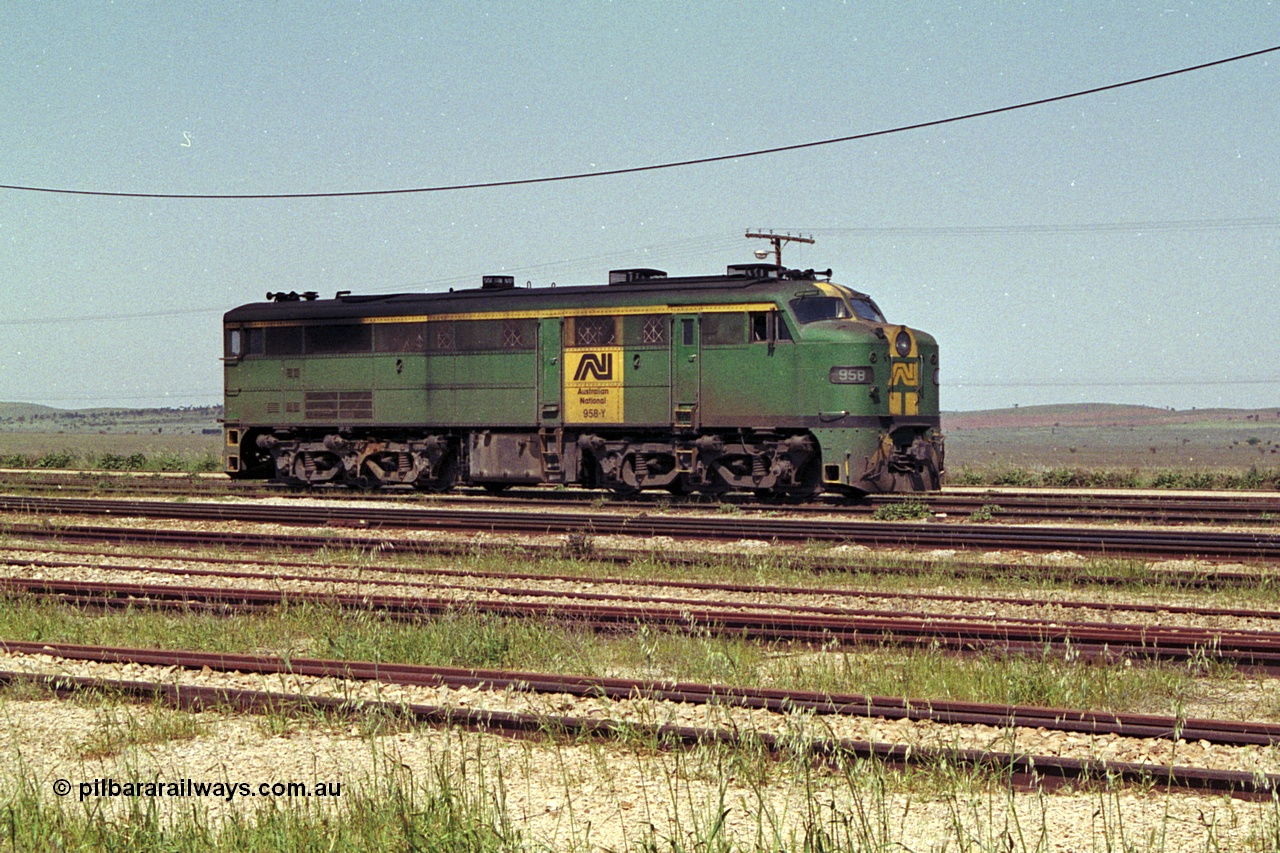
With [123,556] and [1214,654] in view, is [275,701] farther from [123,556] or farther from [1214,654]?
[123,556]

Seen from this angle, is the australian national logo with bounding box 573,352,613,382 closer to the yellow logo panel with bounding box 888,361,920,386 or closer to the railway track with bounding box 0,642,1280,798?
the yellow logo panel with bounding box 888,361,920,386

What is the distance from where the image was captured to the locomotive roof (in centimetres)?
2339

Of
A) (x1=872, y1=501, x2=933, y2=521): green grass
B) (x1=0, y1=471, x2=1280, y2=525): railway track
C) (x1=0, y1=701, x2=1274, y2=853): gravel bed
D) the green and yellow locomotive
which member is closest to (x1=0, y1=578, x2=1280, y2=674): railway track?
(x1=0, y1=701, x2=1274, y2=853): gravel bed

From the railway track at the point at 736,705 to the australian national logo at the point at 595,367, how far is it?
15.0 metres

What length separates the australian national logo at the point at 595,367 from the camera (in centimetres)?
2453

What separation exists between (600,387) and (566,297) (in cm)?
188

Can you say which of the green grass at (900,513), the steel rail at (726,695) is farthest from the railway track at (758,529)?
the steel rail at (726,695)

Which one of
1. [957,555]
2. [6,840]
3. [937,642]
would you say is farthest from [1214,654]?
[6,840]

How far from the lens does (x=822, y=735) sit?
7.51 m

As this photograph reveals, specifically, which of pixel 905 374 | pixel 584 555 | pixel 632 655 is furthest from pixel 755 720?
pixel 905 374

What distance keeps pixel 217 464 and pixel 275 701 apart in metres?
37.7

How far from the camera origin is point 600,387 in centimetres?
2464

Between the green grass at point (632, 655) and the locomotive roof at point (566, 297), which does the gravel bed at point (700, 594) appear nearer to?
the green grass at point (632, 655)

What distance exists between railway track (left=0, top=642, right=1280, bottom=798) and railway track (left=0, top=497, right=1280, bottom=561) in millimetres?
8686
